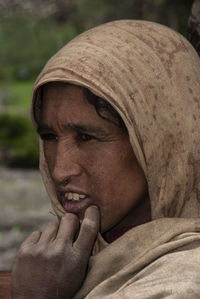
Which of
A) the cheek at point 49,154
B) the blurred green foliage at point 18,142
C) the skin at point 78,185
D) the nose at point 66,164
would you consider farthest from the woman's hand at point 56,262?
the blurred green foliage at point 18,142

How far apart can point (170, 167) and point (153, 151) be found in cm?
10

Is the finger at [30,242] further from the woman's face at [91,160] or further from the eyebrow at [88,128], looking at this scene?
the eyebrow at [88,128]

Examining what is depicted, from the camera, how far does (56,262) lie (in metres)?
2.24

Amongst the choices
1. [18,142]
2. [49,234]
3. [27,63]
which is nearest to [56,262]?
[49,234]

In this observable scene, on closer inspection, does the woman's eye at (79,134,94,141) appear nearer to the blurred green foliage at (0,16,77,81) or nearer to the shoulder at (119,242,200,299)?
the shoulder at (119,242,200,299)

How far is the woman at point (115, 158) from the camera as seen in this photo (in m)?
2.25

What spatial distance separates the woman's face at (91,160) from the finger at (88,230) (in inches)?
1.5

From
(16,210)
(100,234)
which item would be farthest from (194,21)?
(16,210)

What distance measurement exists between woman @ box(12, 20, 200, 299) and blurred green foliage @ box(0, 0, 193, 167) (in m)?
8.52

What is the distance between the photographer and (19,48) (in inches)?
678

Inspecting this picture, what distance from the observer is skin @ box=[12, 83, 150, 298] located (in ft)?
7.41

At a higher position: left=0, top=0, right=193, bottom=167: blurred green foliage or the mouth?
the mouth

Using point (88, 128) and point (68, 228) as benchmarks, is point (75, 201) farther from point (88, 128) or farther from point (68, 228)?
point (88, 128)

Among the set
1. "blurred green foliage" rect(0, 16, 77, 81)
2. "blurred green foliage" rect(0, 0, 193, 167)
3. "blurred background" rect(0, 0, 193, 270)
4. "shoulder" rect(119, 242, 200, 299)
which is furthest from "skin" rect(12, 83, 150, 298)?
"blurred green foliage" rect(0, 16, 77, 81)
